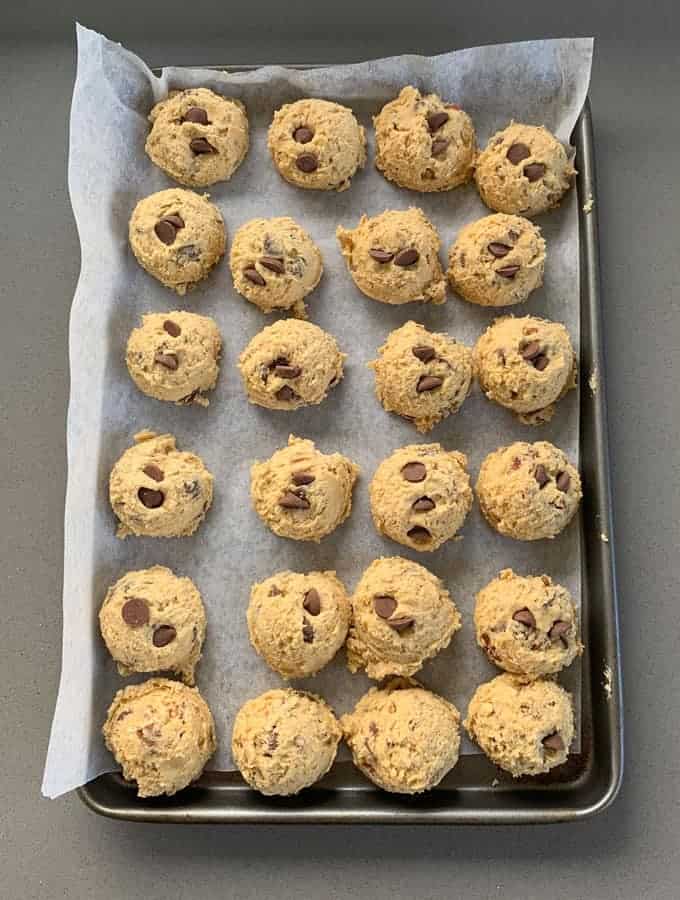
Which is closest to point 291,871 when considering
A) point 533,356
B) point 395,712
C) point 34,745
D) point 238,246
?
point 395,712

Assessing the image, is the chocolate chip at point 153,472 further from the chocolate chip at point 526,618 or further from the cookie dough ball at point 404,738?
the chocolate chip at point 526,618

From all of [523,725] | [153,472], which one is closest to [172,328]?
[153,472]

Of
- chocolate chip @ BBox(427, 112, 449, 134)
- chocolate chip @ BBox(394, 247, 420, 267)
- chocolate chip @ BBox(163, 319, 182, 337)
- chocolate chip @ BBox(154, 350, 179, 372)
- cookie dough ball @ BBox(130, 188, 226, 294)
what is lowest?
chocolate chip @ BBox(154, 350, 179, 372)

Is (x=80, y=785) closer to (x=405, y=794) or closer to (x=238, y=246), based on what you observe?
(x=405, y=794)

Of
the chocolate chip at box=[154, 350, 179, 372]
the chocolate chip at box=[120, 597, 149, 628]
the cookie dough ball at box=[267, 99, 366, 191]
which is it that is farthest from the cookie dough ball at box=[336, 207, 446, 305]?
the chocolate chip at box=[120, 597, 149, 628]

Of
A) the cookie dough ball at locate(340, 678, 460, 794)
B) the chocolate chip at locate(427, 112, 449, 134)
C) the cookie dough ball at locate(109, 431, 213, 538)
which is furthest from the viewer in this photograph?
the chocolate chip at locate(427, 112, 449, 134)

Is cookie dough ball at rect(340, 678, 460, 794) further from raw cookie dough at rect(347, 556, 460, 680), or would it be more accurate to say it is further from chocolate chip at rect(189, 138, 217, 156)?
chocolate chip at rect(189, 138, 217, 156)
